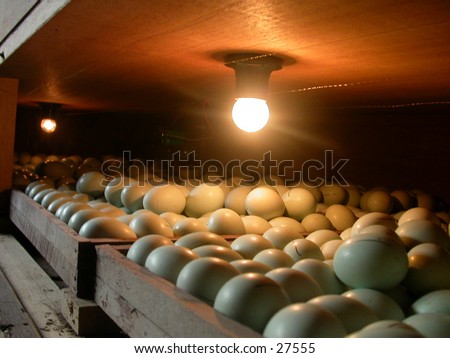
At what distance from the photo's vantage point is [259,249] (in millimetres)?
1604

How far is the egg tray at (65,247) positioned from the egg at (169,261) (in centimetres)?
32

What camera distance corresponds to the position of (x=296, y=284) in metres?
1.15

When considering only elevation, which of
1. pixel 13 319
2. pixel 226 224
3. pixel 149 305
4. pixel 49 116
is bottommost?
pixel 13 319

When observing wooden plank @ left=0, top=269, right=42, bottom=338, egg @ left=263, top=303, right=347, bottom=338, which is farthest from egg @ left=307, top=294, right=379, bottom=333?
wooden plank @ left=0, top=269, right=42, bottom=338

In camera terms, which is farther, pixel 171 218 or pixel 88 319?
pixel 171 218

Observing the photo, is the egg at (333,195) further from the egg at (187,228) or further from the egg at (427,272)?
the egg at (427,272)

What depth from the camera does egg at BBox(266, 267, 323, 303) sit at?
1140 mm

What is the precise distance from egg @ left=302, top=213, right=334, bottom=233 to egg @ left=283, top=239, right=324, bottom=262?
0.64 m

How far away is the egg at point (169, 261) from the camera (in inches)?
52.1

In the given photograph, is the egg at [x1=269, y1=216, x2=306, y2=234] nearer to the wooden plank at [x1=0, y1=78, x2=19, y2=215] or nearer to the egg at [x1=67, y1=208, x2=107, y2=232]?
the egg at [x1=67, y1=208, x2=107, y2=232]

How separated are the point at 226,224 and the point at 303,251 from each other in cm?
44

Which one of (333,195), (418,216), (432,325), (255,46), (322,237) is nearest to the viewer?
(432,325)

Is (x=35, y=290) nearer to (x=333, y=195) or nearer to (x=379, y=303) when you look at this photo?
(x=333, y=195)

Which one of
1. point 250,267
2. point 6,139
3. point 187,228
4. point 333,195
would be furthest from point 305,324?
point 6,139
